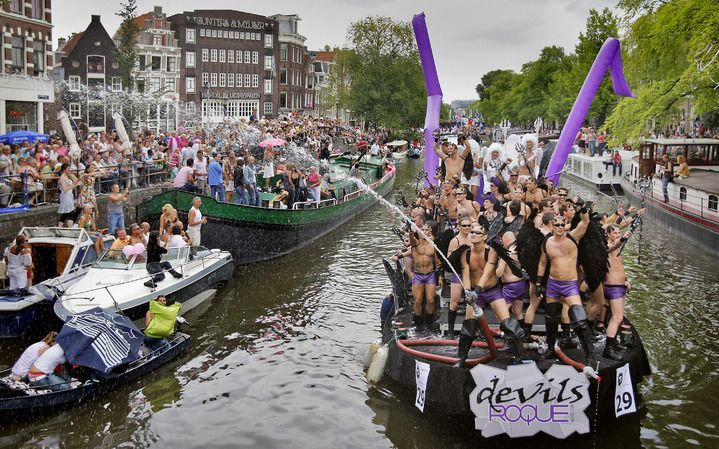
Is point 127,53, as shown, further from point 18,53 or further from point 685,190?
point 685,190

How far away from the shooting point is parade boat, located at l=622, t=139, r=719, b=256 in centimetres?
2607

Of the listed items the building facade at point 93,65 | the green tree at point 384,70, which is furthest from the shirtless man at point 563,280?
the green tree at point 384,70

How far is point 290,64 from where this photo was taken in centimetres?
9562

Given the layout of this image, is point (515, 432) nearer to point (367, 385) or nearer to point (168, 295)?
point (367, 385)

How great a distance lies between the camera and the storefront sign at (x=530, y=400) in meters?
9.74

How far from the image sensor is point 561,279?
10438mm

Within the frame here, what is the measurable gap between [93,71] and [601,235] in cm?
5717

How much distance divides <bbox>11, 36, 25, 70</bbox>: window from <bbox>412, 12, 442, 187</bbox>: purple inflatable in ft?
70.4

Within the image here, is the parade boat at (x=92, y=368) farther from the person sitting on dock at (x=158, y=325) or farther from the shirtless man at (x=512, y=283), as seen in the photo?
the shirtless man at (x=512, y=283)

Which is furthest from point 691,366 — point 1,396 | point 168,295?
point 1,396

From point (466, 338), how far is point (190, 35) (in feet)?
268

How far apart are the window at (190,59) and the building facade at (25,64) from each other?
50103 millimetres

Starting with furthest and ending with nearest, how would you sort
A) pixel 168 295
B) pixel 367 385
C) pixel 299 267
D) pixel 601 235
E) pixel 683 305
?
1. pixel 299 267
2. pixel 683 305
3. pixel 168 295
4. pixel 367 385
5. pixel 601 235

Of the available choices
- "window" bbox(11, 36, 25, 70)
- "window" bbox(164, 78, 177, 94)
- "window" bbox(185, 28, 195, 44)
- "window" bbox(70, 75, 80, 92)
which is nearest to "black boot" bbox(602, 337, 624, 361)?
"window" bbox(11, 36, 25, 70)
